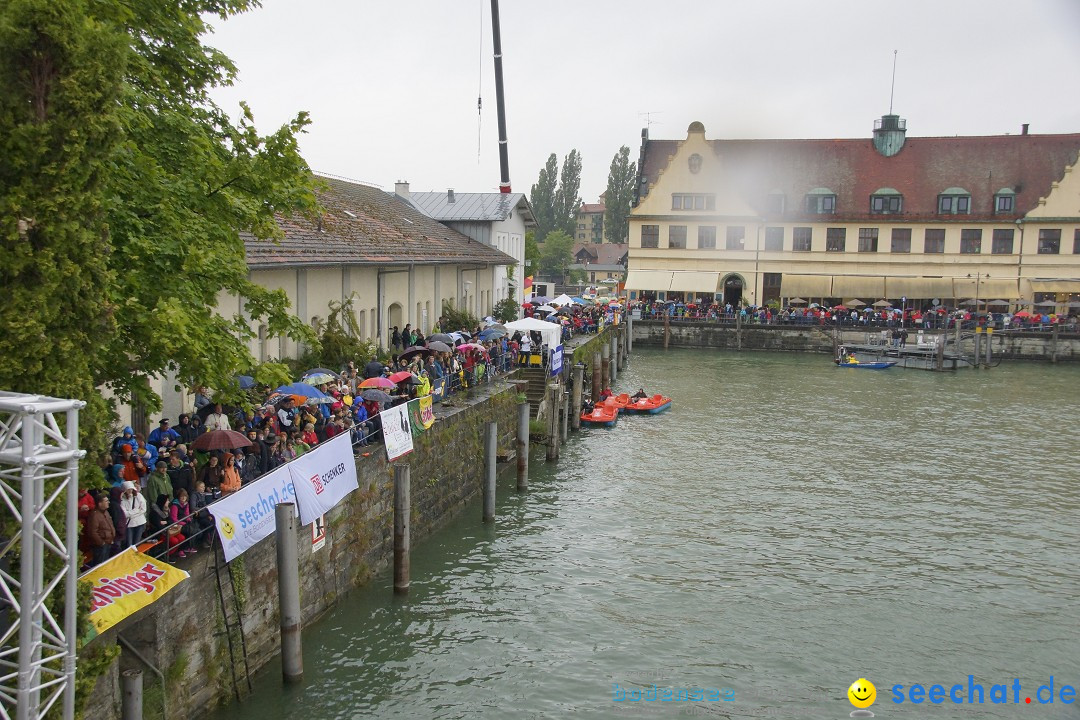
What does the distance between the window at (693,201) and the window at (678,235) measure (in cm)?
146

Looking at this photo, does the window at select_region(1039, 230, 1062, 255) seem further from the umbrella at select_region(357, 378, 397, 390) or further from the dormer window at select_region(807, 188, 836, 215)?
the umbrella at select_region(357, 378, 397, 390)

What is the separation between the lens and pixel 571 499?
27938 mm

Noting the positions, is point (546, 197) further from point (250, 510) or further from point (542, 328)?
point (250, 510)

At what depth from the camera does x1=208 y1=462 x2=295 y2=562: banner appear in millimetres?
14555

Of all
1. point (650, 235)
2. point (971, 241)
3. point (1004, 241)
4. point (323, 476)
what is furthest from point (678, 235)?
point (323, 476)

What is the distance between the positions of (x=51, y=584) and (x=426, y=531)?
14038 mm

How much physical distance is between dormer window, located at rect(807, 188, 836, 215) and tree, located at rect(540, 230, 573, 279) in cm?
6018

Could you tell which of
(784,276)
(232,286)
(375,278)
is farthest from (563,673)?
(784,276)

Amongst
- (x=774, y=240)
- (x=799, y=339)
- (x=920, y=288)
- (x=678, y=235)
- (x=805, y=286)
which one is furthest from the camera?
(x=678, y=235)

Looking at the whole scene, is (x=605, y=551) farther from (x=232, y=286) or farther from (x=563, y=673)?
(x=232, y=286)

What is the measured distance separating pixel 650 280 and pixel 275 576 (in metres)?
61.1

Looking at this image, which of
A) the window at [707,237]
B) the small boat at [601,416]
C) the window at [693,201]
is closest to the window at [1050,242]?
the window at [707,237]

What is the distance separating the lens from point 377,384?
24.0m

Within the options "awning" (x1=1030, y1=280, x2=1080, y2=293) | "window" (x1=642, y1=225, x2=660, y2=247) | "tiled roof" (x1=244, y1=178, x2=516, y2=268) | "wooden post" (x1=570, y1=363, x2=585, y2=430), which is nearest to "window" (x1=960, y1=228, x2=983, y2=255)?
"awning" (x1=1030, y1=280, x2=1080, y2=293)
